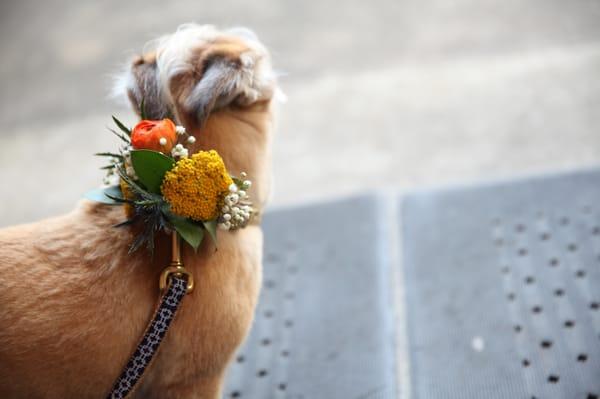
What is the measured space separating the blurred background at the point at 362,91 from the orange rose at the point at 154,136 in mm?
1357

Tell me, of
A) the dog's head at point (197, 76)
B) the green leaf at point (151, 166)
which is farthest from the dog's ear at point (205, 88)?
the green leaf at point (151, 166)

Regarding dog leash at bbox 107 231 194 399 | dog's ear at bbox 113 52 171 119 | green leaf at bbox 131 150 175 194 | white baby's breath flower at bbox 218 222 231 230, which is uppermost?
dog's ear at bbox 113 52 171 119

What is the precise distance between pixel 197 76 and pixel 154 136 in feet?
0.57

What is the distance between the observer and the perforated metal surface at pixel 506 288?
1.56 meters

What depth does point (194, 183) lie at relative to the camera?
3.64ft

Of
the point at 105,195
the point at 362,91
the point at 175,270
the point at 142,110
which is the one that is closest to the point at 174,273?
the point at 175,270

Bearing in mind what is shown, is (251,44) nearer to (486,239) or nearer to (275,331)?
(275,331)

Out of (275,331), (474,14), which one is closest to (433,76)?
(474,14)

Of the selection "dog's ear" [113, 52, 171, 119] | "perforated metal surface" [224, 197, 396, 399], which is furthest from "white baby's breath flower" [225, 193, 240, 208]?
"perforated metal surface" [224, 197, 396, 399]

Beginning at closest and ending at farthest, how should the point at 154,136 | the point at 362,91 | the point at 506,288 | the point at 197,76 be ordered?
the point at 154,136, the point at 197,76, the point at 506,288, the point at 362,91

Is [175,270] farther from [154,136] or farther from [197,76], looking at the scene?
[197,76]

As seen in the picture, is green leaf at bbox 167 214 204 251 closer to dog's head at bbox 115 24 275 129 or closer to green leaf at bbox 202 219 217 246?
green leaf at bbox 202 219 217 246

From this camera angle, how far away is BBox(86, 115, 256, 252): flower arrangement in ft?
3.64

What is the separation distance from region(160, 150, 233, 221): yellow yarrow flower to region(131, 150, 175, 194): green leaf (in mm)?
13
